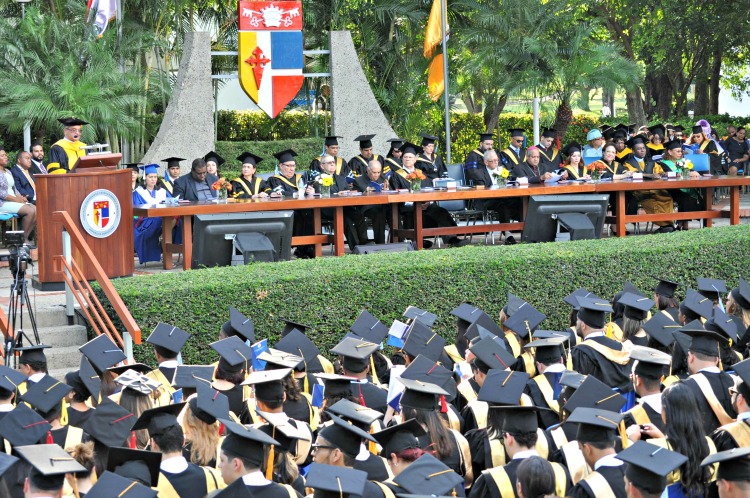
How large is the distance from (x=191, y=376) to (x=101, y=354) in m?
0.76

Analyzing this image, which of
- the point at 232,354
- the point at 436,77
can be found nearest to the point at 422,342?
the point at 232,354

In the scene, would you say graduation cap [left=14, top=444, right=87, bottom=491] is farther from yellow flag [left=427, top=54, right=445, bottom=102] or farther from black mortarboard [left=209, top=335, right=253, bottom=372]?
yellow flag [left=427, top=54, right=445, bottom=102]

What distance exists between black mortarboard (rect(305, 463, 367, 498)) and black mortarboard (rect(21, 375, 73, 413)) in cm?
215

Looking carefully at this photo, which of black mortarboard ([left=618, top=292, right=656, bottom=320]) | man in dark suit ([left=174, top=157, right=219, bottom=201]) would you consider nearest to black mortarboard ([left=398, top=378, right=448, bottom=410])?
black mortarboard ([left=618, top=292, right=656, bottom=320])

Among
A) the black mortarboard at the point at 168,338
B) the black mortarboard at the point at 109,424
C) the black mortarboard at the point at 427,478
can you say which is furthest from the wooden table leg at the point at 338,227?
the black mortarboard at the point at 427,478

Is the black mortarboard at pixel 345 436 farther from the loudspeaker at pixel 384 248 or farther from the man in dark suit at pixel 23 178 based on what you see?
the man in dark suit at pixel 23 178

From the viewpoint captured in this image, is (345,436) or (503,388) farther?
(503,388)

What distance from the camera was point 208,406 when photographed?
6.19m

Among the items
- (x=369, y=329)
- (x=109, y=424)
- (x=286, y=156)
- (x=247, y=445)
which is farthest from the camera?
(x=286, y=156)

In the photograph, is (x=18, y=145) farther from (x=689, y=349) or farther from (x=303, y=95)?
(x=689, y=349)

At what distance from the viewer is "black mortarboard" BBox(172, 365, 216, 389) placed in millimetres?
7340

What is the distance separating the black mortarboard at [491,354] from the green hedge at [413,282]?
3.30m

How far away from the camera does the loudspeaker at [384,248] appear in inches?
551

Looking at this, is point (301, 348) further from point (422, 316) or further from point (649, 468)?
point (649, 468)
